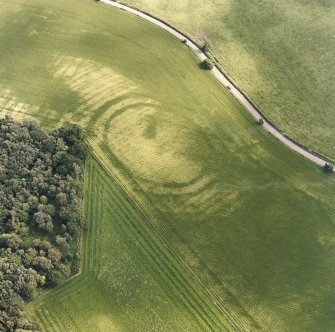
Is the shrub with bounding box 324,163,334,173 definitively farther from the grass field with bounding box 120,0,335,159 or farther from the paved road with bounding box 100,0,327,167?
the grass field with bounding box 120,0,335,159

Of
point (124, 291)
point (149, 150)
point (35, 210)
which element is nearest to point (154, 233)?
point (124, 291)

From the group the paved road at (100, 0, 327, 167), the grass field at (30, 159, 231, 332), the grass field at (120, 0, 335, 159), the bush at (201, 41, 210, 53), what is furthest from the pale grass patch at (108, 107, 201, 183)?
the bush at (201, 41, 210, 53)

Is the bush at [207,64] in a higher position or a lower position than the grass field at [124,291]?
higher

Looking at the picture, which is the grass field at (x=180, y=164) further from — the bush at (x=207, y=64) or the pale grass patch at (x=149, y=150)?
the bush at (x=207, y=64)

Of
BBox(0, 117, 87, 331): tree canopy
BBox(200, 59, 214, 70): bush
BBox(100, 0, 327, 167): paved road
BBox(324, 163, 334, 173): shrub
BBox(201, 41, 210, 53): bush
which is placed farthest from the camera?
BBox(201, 41, 210, 53): bush

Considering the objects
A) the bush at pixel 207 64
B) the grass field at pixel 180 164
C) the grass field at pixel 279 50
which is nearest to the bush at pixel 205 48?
the grass field at pixel 279 50
